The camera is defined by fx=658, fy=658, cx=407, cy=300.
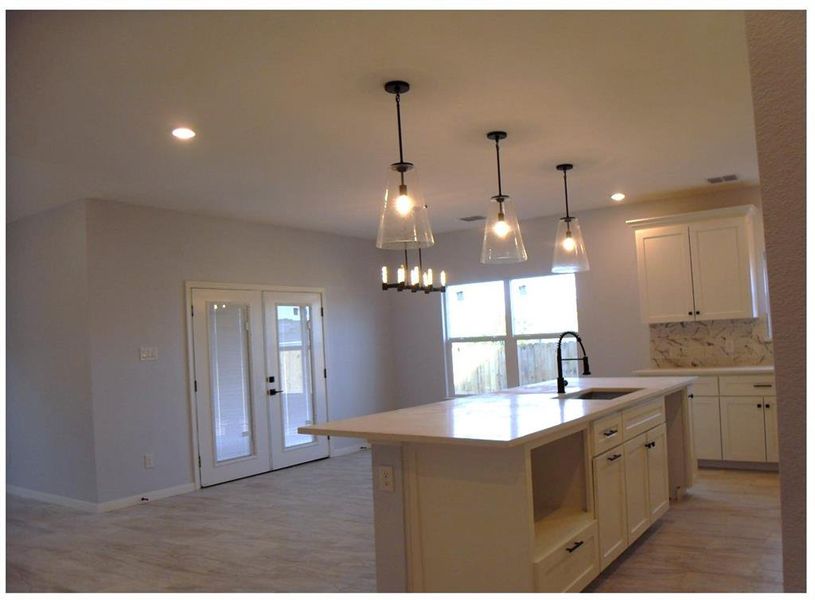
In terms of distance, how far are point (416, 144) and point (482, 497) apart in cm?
242

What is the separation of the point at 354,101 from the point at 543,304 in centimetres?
440

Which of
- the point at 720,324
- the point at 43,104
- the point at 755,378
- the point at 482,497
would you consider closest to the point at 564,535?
the point at 482,497

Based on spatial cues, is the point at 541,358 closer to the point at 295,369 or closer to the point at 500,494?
the point at 295,369

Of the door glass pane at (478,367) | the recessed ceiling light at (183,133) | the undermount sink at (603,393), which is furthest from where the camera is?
the door glass pane at (478,367)

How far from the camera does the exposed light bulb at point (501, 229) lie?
12.7 ft

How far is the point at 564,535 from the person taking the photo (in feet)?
9.39

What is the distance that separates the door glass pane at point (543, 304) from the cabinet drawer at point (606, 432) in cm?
363

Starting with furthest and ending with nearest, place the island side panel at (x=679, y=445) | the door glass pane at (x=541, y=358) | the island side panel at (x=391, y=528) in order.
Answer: the door glass pane at (x=541, y=358)
the island side panel at (x=679, y=445)
the island side panel at (x=391, y=528)

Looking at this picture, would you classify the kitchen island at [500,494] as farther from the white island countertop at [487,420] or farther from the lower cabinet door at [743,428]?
the lower cabinet door at [743,428]

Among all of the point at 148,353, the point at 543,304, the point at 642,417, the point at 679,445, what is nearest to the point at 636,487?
the point at 642,417

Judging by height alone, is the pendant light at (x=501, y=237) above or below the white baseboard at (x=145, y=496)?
above

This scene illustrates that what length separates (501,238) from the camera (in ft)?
12.7

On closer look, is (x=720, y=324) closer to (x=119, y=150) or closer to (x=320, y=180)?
(x=320, y=180)

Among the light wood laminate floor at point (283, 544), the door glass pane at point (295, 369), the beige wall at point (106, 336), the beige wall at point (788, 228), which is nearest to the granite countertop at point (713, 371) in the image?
the light wood laminate floor at point (283, 544)
